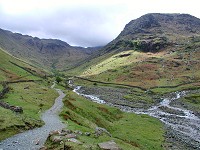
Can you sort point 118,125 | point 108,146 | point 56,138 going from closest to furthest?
point 108,146
point 56,138
point 118,125

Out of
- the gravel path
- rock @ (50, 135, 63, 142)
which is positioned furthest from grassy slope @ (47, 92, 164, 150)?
rock @ (50, 135, 63, 142)

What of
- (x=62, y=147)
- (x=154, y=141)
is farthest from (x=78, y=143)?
(x=154, y=141)

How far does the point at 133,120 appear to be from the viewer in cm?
8812

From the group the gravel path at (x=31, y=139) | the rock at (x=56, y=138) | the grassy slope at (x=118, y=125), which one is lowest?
the grassy slope at (x=118, y=125)

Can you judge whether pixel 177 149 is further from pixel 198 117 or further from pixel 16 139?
pixel 198 117

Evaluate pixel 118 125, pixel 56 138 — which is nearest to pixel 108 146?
pixel 56 138

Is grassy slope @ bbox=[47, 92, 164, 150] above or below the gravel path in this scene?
below

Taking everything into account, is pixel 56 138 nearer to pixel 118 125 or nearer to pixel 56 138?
pixel 56 138

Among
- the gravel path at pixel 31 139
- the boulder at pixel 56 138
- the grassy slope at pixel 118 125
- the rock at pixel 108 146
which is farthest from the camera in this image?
the grassy slope at pixel 118 125

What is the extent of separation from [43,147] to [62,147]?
3.61 m

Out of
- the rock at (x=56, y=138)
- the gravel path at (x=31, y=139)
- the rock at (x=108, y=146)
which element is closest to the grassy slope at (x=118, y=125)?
the gravel path at (x=31, y=139)

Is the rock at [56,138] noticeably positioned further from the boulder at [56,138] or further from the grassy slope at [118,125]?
the grassy slope at [118,125]

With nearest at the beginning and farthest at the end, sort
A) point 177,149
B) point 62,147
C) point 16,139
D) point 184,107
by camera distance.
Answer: point 62,147 < point 16,139 < point 177,149 < point 184,107

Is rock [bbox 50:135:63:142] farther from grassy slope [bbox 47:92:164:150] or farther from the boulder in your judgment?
grassy slope [bbox 47:92:164:150]
